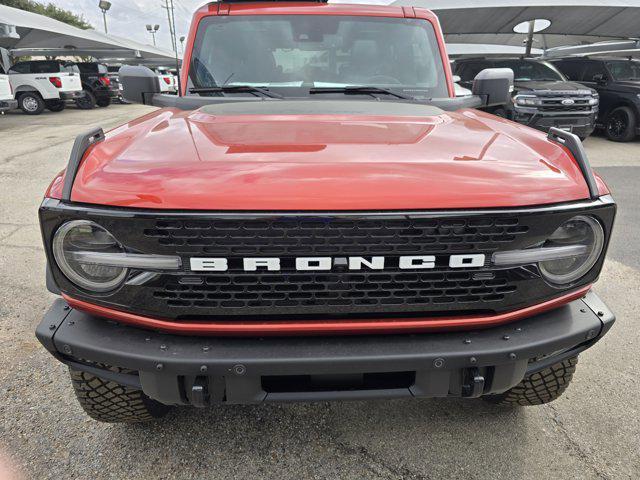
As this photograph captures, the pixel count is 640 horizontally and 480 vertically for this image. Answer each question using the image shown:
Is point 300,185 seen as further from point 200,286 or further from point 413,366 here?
point 413,366

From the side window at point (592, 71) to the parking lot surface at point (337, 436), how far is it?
34.6 feet

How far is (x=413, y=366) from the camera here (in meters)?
1.65

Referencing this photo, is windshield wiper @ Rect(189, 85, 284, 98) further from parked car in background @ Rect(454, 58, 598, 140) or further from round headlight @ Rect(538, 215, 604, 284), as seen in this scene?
parked car in background @ Rect(454, 58, 598, 140)

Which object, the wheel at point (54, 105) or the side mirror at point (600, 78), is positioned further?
the wheel at point (54, 105)

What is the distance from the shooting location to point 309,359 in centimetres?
161

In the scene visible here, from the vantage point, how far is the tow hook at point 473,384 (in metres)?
1.70

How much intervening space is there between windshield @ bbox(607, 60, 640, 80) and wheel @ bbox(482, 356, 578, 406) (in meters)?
11.2

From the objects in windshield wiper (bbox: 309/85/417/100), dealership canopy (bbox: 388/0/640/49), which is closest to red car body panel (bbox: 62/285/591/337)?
windshield wiper (bbox: 309/85/417/100)

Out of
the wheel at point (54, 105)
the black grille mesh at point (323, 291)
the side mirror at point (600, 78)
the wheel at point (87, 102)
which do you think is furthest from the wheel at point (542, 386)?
the wheel at point (87, 102)

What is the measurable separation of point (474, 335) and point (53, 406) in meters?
2.15

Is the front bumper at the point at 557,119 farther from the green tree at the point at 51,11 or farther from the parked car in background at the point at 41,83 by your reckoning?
the green tree at the point at 51,11

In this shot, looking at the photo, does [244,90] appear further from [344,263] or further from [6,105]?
[6,105]

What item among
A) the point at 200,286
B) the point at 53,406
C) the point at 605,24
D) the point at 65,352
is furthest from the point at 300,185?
the point at 605,24

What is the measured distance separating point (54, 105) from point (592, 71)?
17.9 meters
